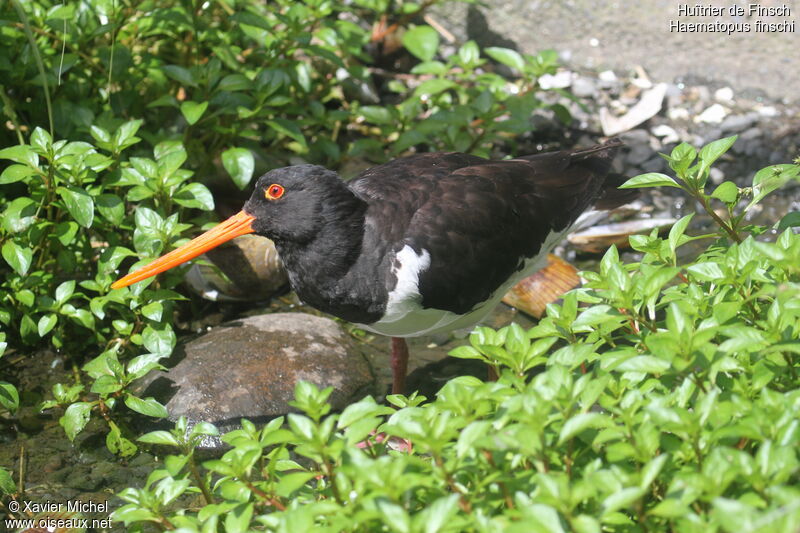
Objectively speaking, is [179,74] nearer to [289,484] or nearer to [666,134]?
[289,484]

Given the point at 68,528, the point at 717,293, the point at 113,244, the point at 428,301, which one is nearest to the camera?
the point at 717,293

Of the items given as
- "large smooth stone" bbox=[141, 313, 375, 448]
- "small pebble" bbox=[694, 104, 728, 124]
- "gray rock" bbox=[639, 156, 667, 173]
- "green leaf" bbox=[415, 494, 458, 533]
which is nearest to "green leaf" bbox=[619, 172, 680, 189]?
"green leaf" bbox=[415, 494, 458, 533]

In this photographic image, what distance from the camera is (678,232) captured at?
3041 mm

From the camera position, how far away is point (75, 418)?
380cm

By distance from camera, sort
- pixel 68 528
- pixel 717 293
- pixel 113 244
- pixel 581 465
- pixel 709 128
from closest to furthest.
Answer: pixel 581 465 → pixel 717 293 → pixel 68 528 → pixel 113 244 → pixel 709 128

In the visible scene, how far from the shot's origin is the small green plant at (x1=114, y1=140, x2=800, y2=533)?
6.91 ft

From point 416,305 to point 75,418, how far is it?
5.27 ft

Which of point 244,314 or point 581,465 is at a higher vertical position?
point 581,465

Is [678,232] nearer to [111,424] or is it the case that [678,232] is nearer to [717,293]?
[717,293]

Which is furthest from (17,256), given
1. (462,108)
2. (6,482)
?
(462,108)

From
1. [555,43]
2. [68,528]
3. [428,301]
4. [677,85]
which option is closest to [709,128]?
[677,85]

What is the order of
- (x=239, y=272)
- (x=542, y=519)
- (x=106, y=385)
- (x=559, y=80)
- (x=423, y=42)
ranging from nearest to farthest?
(x=542, y=519) → (x=106, y=385) → (x=239, y=272) → (x=423, y=42) → (x=559, y=80)

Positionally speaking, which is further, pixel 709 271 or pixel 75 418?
pixel 75 418

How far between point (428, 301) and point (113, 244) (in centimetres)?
177
